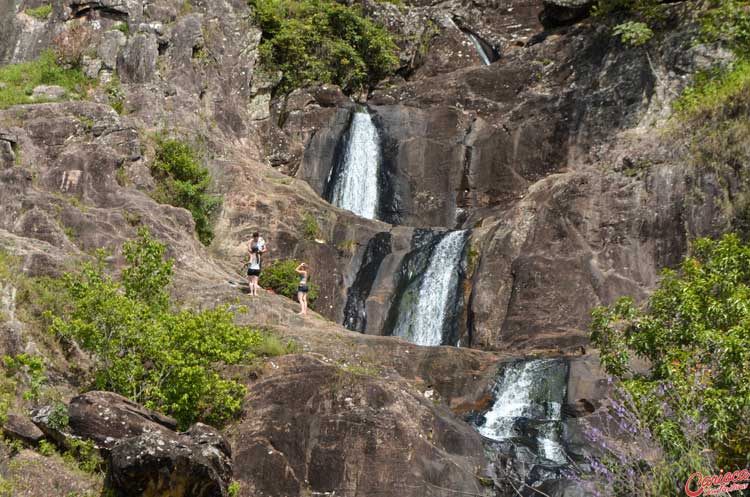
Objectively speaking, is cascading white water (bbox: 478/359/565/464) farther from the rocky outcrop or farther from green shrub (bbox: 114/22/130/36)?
green shrub (bbox: 114/22/130/36)

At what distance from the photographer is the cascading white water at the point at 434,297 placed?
28219mm

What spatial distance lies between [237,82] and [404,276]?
486 inches

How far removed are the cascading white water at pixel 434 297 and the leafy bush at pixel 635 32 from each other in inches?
405

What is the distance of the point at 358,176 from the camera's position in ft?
117

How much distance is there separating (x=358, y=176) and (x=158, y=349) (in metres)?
19.3

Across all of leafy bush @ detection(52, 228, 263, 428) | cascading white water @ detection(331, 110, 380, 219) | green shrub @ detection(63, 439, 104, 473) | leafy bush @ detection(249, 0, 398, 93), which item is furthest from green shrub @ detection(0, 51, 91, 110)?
green shrub @ detection(63, 439, 104, 473)

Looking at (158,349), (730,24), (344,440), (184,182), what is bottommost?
(344,440)

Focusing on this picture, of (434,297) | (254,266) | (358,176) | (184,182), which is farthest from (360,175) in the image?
(254,266)

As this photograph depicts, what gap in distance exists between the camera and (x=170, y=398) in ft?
56.2

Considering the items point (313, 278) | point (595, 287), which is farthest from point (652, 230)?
point (313, 278)

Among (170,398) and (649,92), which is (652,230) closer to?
(649,92)

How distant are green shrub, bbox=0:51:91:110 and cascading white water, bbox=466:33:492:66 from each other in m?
18.6

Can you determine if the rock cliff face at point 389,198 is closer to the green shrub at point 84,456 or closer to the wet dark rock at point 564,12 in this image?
the wet dark rock at point 564,12

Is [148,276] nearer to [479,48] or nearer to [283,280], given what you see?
[283,280]
